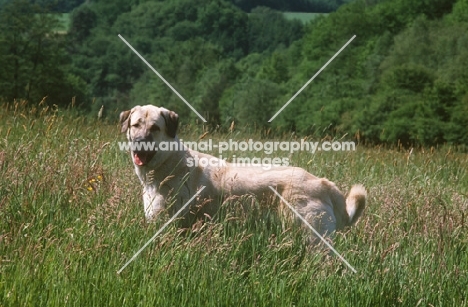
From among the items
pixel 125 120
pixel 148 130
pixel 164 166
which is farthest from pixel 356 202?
pixel 125 120

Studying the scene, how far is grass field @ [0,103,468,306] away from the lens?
16.1 ft

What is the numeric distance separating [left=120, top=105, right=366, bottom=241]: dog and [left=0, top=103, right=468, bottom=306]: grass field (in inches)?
8.4

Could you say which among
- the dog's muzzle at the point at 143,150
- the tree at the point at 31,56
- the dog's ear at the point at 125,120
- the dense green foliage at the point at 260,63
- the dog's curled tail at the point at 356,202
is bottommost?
the dense green foliage at the point at 260,63

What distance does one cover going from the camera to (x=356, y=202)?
6.85 meters

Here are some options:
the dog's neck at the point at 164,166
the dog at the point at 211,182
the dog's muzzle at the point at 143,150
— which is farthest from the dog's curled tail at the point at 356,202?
the dog's muzzle at the point at 143,150

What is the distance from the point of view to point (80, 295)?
4750mm

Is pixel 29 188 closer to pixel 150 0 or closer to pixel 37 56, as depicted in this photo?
pixel 37 56

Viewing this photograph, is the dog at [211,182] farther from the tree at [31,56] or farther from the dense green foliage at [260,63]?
the tree at [31,56]

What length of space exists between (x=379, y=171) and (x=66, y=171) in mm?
5157

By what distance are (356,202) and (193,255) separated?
6.60 ft

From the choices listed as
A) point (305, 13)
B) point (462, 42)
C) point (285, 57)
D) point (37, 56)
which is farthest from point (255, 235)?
point (305, 13)

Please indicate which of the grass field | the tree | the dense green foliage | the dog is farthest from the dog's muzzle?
the tree

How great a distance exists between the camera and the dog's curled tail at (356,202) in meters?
6.82

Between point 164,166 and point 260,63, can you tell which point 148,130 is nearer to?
point 164,166
